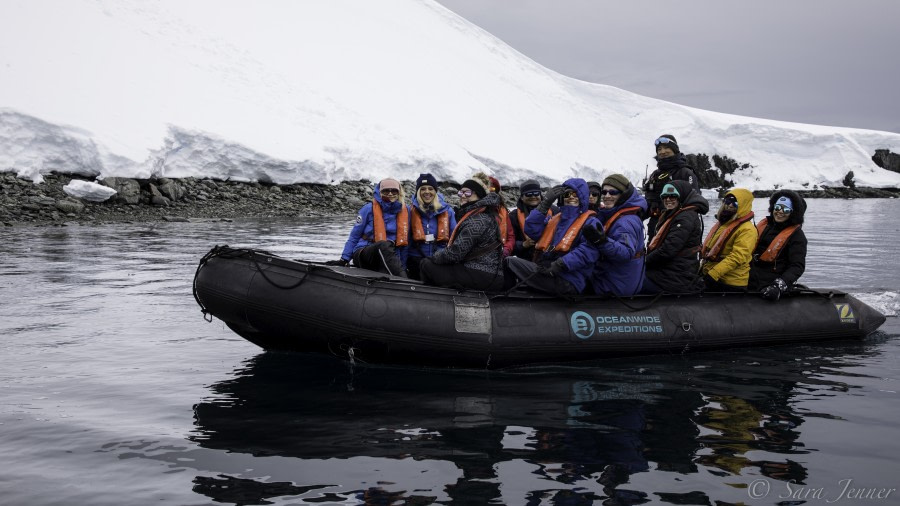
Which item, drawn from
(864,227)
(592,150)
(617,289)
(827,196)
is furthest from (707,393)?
(827,196)

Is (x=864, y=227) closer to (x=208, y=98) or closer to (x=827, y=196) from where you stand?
(x=208, y=98)

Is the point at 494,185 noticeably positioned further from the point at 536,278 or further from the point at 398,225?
the point at 536,278

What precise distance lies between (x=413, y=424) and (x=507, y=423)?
618mm

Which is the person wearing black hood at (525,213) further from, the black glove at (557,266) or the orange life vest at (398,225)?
the orange life vest at (398,225)

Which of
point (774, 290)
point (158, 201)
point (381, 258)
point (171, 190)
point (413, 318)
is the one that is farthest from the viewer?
point (171, 190)

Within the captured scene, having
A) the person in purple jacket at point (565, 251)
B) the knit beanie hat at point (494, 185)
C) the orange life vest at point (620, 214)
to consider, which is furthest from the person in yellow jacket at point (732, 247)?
the knit beanie hat at point (494, 185)

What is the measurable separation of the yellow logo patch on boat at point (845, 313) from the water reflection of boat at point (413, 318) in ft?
5.82

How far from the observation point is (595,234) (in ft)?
20.0

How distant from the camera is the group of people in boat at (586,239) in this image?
640 centimetres

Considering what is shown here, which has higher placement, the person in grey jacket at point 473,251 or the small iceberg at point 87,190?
the small iceberg at point 87,190

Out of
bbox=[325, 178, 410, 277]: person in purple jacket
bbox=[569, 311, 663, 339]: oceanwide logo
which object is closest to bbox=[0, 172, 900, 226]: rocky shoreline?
bbox=[325, 178, 410, 277]: person in purple jacket

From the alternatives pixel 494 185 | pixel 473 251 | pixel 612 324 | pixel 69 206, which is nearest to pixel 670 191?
pixel 612 324

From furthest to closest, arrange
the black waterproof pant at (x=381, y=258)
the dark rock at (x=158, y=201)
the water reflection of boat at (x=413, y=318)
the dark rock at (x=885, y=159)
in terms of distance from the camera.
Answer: the dark rock at (x=885, y=159), the dark rock at (x=158, y=201), the black waterproof pant at (x=381, y=258), the water reflection of boat at (x=413, y=318)

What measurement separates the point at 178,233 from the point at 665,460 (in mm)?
14423
